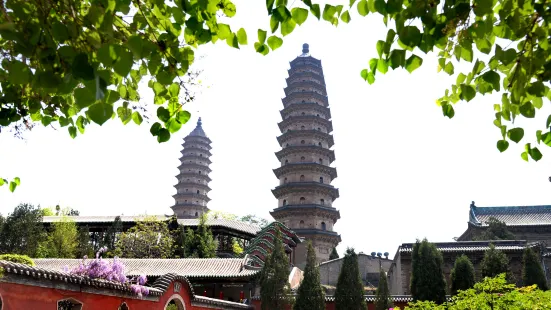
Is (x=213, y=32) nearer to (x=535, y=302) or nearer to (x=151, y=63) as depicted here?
(x=151, y=63)

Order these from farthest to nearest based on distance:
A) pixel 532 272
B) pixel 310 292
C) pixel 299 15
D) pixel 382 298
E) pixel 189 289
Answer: pixel 532 272, pixel 382 298, pixel 310 292, pixel 189 289, pixel 299 15

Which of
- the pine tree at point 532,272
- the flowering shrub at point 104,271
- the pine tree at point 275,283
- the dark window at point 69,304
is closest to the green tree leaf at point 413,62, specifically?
the dark window at point 69,304

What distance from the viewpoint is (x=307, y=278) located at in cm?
1884

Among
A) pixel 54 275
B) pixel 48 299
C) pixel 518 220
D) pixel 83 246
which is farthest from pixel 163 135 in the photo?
pixel 518 220

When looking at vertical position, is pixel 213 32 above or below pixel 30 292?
above

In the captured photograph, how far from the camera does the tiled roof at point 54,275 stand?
9.66 metres

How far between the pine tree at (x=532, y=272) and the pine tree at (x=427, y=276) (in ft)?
15.8

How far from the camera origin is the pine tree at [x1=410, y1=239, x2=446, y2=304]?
64.2 ft

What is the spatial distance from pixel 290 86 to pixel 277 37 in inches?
1586

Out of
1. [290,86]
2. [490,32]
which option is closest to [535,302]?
[490,32]

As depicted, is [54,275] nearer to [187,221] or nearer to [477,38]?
[477,38]

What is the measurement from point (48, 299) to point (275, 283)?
32.3 ft

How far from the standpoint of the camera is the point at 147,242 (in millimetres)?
30906

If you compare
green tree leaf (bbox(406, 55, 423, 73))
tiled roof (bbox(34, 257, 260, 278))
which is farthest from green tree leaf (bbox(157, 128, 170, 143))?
tiled roof (bbox(34, 257, 260, 278))
